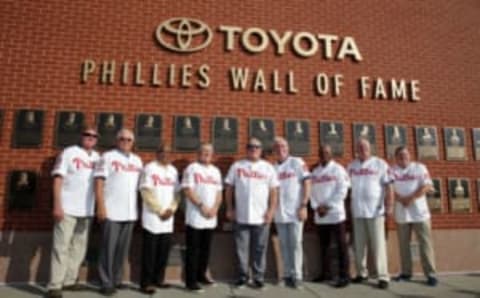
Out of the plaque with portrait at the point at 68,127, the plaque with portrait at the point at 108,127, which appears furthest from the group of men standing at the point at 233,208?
the plaque with portrait at the point at 108,127

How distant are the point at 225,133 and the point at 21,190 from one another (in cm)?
291

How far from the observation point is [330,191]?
4543 millimetres

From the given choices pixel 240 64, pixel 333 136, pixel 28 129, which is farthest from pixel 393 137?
pixel 28 129

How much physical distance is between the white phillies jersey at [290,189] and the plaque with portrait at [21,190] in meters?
3.34

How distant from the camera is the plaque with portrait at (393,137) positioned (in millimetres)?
5414

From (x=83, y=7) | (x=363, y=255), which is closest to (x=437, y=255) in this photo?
(x=363, y=255)

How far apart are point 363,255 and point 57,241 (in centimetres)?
387

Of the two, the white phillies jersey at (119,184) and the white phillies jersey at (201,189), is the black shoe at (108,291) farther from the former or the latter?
the white phillies jersey at (201,189)

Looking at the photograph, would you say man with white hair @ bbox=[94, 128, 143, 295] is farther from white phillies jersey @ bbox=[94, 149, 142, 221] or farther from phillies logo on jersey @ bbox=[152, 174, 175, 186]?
phillies logo on jersey @ bbox=[152, 174, 175, 186]

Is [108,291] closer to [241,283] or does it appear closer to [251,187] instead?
[241,283]

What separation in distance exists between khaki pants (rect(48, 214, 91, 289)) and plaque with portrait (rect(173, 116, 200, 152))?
1589 millimetres

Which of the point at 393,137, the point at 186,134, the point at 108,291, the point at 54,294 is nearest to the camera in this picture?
the point at 54,294

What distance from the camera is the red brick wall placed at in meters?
4.84

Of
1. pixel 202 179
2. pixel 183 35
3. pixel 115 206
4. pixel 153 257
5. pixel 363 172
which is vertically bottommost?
pixel 153 257
